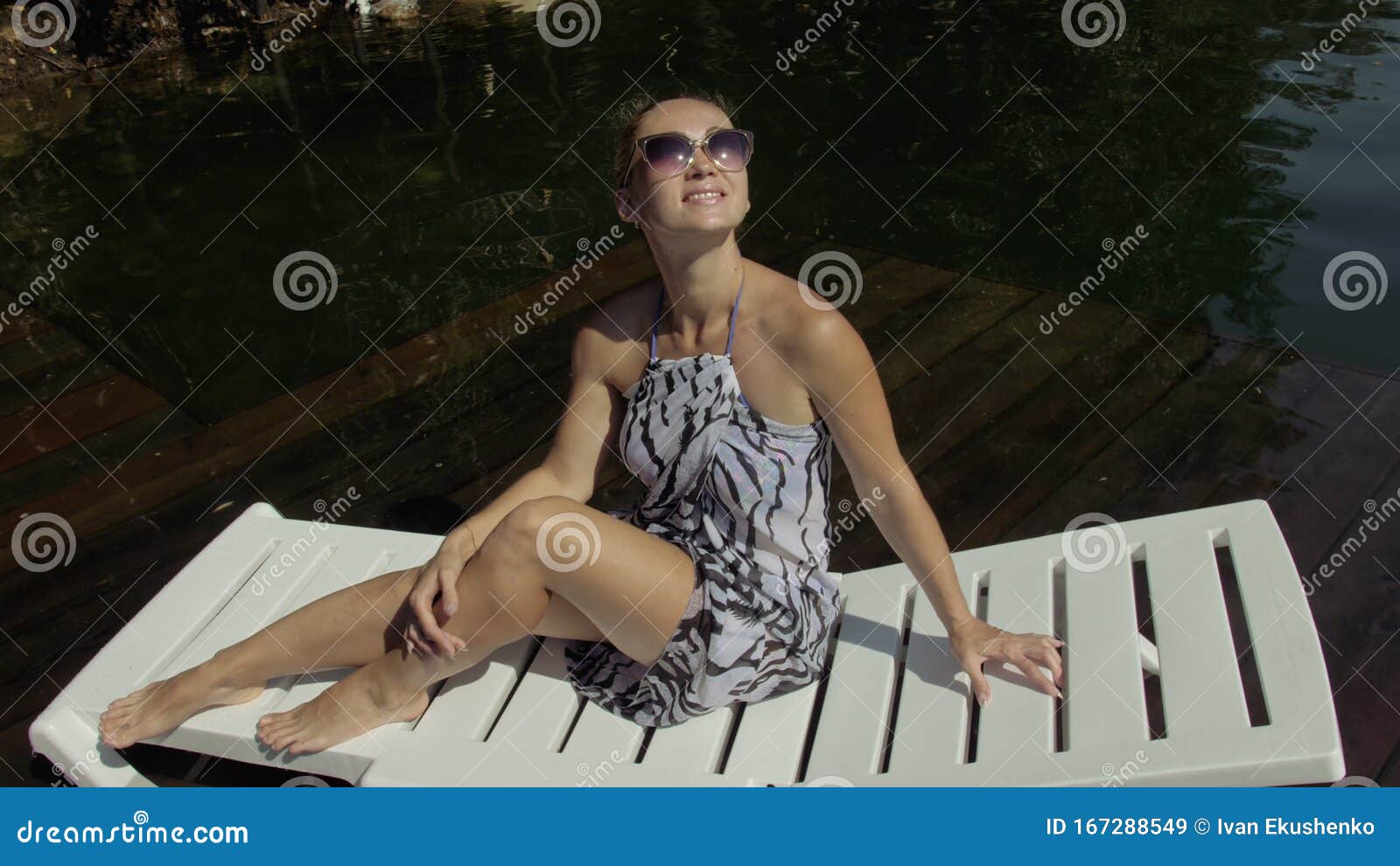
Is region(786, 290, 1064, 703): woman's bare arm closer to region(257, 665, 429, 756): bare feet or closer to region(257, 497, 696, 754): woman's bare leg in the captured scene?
region(257, 497, 696, 754): woman's bare leg

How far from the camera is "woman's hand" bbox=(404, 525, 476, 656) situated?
6.28 feet

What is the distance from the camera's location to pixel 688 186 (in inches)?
72.1

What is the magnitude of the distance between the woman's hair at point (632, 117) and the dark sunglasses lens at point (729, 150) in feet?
0.38

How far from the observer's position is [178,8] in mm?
9164

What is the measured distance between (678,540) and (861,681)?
1.38 ft

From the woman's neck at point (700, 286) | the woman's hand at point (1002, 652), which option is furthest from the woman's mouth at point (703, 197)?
the woman's hand at point (1002, 652)

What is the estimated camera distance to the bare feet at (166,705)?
210 centimetres

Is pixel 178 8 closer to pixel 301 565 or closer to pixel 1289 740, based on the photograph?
pixel 301 565

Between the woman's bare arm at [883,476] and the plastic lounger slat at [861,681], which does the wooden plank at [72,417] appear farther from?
the woman's bare arm at [883,476]

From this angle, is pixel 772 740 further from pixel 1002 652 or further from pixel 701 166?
pixel 701 166

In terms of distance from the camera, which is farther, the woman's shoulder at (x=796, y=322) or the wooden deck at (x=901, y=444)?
the wooden deck at (x=901, y=444)

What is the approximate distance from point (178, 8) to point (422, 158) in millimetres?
4648

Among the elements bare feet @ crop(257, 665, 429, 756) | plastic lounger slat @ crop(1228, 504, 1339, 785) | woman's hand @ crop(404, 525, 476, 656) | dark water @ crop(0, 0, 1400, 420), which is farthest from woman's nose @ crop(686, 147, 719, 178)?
dark water @ crop(0, 0, 1400, 420)

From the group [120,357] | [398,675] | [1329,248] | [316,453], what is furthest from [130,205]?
[1329,248]
